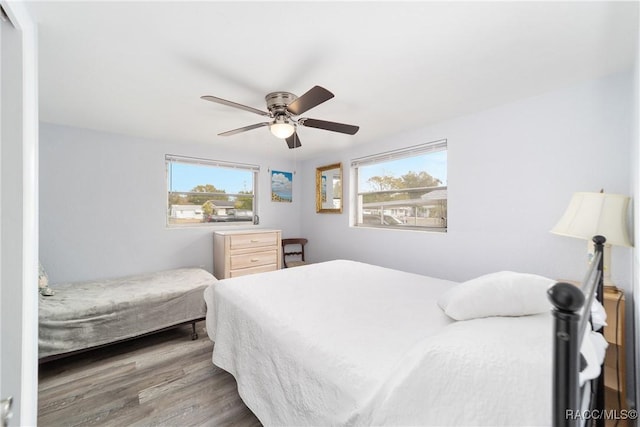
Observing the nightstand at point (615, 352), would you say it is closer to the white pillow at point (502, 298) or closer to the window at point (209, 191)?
the white pillow at point (502, 298)

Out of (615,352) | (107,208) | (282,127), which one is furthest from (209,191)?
(615,352)

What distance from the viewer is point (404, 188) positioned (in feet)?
11.0

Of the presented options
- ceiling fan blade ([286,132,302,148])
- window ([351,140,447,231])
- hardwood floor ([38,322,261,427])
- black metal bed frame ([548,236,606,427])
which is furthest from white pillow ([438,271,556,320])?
ceiling fan blade ([286,132,302,148])

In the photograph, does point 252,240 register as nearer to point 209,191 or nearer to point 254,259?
point 254,259

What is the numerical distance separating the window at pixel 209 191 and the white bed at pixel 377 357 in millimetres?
2196

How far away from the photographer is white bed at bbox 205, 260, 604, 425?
2.60 ft

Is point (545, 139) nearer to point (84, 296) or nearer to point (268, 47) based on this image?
point (268, 47)

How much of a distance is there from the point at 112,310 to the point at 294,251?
279 cm

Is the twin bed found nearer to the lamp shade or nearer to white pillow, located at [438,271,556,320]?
white pillow, located at [438,271,556,320]

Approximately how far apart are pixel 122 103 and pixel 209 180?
5.63 ft

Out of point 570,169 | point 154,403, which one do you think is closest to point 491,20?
point 570,169

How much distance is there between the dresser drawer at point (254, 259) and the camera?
3.65 metres

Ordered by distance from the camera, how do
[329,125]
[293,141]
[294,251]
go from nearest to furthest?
[329,125] → [293,141] → [294,251]

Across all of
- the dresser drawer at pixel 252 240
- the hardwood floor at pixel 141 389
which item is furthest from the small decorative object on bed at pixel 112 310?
the dresser drawer at pixel 252 240
